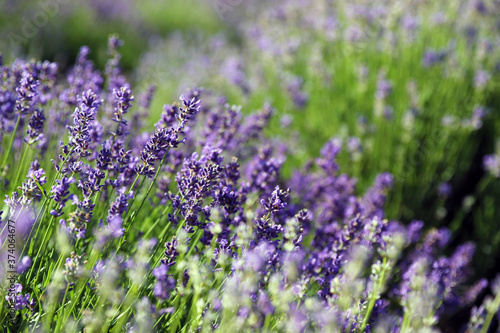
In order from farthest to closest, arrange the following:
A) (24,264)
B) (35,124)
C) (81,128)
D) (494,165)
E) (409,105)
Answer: (409,105)
(494,165)
(35,124)
(81,128)
(24,264)

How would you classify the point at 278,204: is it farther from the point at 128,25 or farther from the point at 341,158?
the point at 128,25

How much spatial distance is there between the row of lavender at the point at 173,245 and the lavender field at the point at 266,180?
1cm

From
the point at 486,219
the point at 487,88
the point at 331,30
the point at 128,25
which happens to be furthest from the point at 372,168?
the point at 128,25

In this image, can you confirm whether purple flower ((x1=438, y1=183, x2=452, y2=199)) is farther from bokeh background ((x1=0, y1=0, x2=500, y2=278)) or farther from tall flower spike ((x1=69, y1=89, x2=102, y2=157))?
tall flower spike ((x1=69, y1=89, x2=102, y2=157))

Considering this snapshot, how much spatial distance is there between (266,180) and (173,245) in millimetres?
673

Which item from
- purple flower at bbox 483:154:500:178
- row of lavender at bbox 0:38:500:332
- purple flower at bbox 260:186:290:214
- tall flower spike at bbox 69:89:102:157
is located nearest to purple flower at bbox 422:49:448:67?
purple flower at bbox 483:154:500:178

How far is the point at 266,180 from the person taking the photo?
2.03 meters

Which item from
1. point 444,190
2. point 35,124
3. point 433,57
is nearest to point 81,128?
point 35,124

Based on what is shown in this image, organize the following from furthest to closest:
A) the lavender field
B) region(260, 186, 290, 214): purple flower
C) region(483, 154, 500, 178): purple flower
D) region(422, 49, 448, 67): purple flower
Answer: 1. region(422, 49, 448, 67): purple flower
2. region(483, 154, 500, 178): purple flower
3. region(260, 186, 290, 214): purple flower
4. the lavender field

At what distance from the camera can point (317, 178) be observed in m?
2.81

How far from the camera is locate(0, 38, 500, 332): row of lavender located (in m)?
1.27

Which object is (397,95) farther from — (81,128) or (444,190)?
(81,128)

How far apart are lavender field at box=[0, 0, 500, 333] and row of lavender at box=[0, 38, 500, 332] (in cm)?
1

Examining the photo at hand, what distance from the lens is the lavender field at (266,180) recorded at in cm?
142
